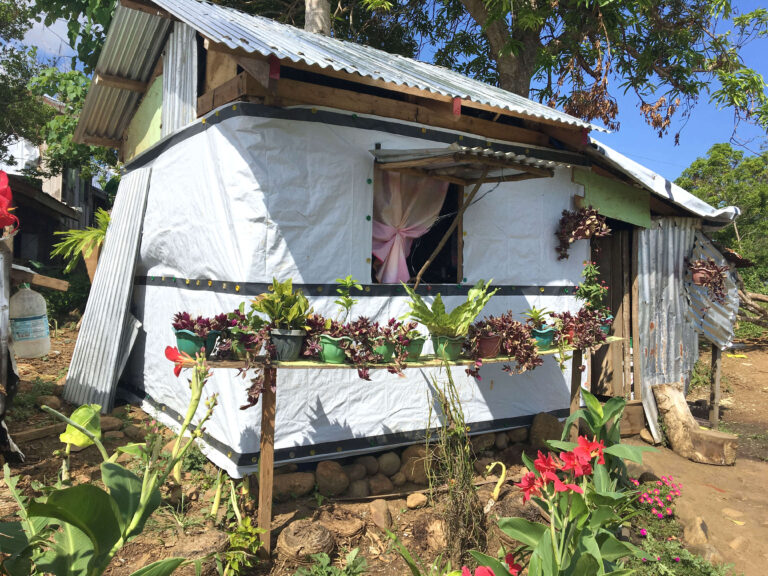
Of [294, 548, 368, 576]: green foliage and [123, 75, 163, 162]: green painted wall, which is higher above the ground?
[123, 75, 163, 162]: green painted wall

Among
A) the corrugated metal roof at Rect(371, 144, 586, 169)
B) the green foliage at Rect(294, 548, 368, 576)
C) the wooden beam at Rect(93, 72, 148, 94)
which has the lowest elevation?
the green foliage at Rect(294, 548, 368, 576)

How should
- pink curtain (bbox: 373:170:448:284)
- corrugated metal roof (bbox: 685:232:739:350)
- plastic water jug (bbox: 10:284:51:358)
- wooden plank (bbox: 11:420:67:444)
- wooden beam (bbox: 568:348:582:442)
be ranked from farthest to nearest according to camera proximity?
corrugated metal roof (bbox: 685:232:739:350) < wooden beam (bbox: 568:348:582:442) < pink curtain (bbox: 373:170:448:284) < wooden plank (bbox: 11:420:67:444) < plastic water jug (bbox: 10:284:51:358)

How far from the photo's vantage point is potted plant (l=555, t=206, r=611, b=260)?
633 centimetres

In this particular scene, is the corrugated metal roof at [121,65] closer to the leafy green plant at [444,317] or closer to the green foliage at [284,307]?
the green foliage at [284,307]

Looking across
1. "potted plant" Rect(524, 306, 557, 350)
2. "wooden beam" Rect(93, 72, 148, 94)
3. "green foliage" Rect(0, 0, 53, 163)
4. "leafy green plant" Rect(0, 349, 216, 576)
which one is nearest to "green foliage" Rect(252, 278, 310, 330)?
"leafy green plant" Rect(0, 349, 216, 576)

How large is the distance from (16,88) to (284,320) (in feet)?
46.0

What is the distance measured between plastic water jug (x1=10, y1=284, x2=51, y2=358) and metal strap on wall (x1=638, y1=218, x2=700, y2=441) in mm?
6847

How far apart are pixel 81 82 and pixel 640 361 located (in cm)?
1232

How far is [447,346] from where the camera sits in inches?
181

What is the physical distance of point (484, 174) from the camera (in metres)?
4.79

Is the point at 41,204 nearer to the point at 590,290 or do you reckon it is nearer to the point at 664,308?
the point at 590,290

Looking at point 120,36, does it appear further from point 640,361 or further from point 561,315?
point 640,361

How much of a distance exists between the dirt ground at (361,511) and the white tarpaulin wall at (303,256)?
0.46 meters

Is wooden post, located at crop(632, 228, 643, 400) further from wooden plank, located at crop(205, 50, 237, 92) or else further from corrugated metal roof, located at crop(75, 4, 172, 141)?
corrugated metal roof, located at crop(75, 4, 172, 141)
